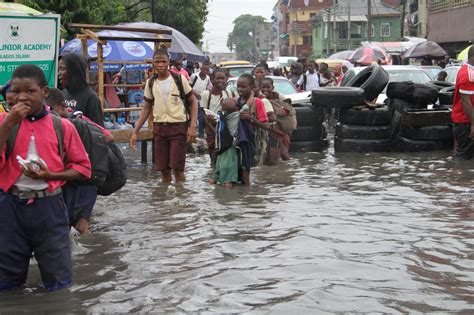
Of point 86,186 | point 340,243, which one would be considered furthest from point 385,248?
point 86,186

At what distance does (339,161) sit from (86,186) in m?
7.98

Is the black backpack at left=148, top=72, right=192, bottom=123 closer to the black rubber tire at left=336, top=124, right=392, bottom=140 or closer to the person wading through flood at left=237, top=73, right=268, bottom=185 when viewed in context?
the person wading through flood at left=237, top=73, right=268, bottom=185

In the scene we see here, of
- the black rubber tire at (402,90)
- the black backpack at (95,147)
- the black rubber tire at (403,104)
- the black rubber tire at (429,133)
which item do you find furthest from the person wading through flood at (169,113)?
the black rubber tire at (402,90)

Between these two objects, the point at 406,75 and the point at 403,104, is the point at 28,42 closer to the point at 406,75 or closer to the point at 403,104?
the point at 403,104

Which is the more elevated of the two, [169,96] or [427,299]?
[169,96]

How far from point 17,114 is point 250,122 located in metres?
5.72

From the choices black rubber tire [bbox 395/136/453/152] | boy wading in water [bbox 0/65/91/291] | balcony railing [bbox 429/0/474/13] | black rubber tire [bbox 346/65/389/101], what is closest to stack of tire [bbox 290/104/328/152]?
black rubber tire [bbox 346/65/389/101]

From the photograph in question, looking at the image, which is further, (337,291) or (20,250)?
(337,291)

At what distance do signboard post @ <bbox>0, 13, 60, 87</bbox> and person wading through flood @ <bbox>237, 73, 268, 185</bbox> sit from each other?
238 centimetres

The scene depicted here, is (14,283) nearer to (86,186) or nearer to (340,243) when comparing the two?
(86,186)

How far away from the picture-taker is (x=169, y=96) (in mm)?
9742

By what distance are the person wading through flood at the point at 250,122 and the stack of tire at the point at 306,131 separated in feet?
15.4

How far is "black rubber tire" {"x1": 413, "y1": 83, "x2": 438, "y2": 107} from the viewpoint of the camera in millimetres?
14875

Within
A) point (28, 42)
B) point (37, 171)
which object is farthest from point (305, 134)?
point (37, 171)
